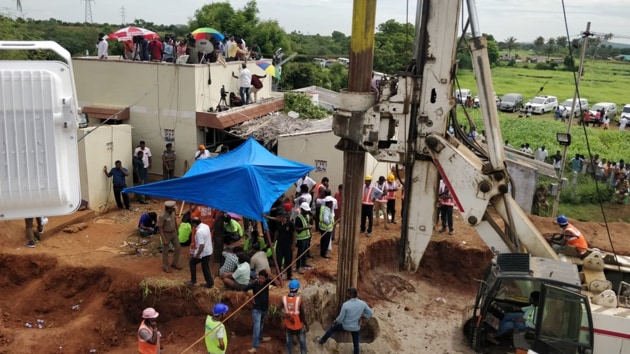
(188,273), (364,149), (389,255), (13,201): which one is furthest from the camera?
(389,255)

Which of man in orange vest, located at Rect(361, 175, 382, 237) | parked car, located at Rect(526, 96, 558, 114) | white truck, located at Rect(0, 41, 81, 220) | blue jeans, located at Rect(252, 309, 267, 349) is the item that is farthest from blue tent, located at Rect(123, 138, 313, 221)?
parked car, located at Rect(526, 96, 558, 114)

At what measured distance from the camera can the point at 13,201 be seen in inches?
110

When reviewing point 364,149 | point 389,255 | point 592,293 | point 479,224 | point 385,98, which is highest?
point 385,98

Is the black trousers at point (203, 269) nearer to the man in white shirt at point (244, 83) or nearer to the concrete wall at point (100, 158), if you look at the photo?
the concrete wall at point (100, 158)

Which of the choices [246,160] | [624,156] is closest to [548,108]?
[624,156]

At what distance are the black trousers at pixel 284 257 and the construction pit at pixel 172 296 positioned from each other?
1.45 feet

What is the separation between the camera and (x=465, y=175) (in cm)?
774

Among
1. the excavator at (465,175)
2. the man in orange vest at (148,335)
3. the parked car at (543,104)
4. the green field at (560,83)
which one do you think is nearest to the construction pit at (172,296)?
the man in orange vest at (148,335)

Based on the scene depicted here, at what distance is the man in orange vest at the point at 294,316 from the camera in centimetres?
891

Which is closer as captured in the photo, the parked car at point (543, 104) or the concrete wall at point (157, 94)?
the concrete wall at point (157, 94)

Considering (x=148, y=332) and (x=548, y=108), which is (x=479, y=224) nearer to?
(x=148, y=332)

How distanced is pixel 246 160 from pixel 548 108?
38498mm

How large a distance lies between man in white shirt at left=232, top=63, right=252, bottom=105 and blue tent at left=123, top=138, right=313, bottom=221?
706cm

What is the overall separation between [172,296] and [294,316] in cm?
309
